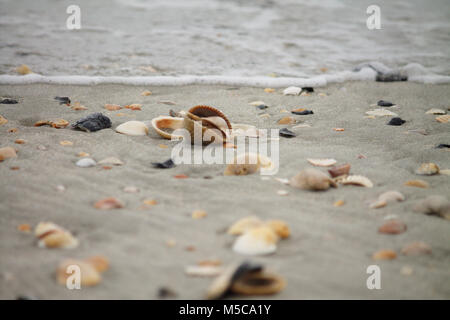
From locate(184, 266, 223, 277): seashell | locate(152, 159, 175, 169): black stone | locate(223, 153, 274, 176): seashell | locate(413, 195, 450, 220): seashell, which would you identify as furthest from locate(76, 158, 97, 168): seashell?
locate(413, 195, 450, 220): seashell

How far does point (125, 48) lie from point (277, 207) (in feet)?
16.6

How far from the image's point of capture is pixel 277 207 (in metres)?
2.24

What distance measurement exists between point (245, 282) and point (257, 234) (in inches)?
11.8

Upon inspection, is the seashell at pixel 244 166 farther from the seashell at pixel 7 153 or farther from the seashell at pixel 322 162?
the seashell at pixel 7 153

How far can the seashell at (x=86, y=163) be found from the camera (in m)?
2.70

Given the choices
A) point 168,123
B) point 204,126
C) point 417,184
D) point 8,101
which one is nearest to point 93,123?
point 168,123

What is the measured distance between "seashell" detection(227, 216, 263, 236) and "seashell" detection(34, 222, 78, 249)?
2.19 ft

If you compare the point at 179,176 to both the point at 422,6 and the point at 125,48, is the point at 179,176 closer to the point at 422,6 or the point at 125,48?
the point at 125,48

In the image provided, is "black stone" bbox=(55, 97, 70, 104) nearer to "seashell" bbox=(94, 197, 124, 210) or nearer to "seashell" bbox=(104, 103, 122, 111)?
"seashell" bbox=(104, 103, 122, 111)

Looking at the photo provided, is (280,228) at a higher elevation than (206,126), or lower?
lower

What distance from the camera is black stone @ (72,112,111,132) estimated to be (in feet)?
11.1

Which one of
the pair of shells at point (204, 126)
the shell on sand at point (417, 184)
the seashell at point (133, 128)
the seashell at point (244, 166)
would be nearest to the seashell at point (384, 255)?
the shell on sand at point (417, 184)

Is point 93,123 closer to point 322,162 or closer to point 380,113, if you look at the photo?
point 322,162

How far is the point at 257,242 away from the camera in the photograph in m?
1.86
